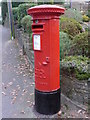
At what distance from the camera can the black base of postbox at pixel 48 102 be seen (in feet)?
11.3

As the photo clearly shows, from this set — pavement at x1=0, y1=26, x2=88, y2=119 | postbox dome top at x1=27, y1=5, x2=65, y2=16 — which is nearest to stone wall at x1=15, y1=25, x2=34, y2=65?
pavement at x1=0, y1=26, x2=88, y2=119

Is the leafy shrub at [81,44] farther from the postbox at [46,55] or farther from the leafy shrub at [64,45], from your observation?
the postbox at [46,55]

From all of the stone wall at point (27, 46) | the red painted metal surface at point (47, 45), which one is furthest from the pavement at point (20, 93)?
the red painted metal surface at point (47, 45)

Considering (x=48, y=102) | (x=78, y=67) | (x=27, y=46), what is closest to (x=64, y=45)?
(x=78, y=67)

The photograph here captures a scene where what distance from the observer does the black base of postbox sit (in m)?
3.44

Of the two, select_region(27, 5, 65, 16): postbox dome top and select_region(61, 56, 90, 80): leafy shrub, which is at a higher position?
select_region(27, 5, 65, 16): postbox dome top

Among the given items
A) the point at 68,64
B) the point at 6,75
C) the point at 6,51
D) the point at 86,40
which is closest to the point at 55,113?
the point at 68,64

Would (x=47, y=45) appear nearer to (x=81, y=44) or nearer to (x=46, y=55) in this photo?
(x=46, y=55)

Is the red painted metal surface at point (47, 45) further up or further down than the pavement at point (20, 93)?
further up

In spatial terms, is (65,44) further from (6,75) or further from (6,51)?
(6,51)

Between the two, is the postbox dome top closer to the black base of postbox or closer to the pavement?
the black base of postbox

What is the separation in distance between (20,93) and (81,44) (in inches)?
73.5

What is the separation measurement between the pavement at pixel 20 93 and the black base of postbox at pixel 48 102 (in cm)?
9

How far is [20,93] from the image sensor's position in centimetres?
443
